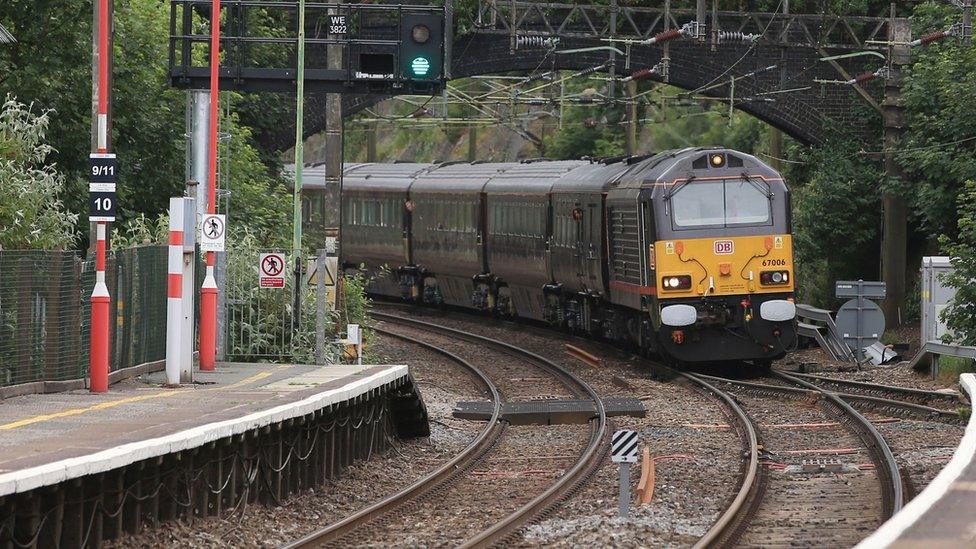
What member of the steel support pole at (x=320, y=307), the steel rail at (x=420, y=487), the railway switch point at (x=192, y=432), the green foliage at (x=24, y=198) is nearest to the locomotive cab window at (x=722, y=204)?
the steel rail at (x=420, y=487)

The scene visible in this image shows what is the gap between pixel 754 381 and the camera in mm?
25062

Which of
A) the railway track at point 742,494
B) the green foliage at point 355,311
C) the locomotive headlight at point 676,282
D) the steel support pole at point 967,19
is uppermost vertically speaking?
the steel support pole at point 967,19

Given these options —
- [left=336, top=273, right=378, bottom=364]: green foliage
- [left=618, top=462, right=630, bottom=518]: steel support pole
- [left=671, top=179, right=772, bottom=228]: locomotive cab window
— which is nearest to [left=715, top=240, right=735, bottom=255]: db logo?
[left=671, top=179, right=772, bottom=228]: locomotive cab window

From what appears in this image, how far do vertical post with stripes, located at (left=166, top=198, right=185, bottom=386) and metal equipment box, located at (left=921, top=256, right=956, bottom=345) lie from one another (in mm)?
16721

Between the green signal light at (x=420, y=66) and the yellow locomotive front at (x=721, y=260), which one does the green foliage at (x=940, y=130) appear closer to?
the yellow locomotive front at (x=721, y=260)

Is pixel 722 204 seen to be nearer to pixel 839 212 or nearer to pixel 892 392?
pixel 892 392

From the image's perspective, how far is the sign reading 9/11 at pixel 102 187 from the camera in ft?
51.8

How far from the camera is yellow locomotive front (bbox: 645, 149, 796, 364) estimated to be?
2477 cm

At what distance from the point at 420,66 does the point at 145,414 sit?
874 centimetres

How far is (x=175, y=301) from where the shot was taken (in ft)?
55.1

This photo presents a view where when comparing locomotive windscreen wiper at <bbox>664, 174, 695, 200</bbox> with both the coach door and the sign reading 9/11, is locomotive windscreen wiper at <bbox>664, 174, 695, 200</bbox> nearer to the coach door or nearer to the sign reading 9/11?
the coach door

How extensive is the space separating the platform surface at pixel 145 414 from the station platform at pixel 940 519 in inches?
181

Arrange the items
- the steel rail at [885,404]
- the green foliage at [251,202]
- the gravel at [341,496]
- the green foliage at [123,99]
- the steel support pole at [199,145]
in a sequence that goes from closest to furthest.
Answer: the gravel at [341,496]
the steel rail at [885,404]
the steel support pole at [199,145]
the green foliage at [123,99]
the green foliage at [251,202]

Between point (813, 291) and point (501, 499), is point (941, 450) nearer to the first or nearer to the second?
point (501, 499)
